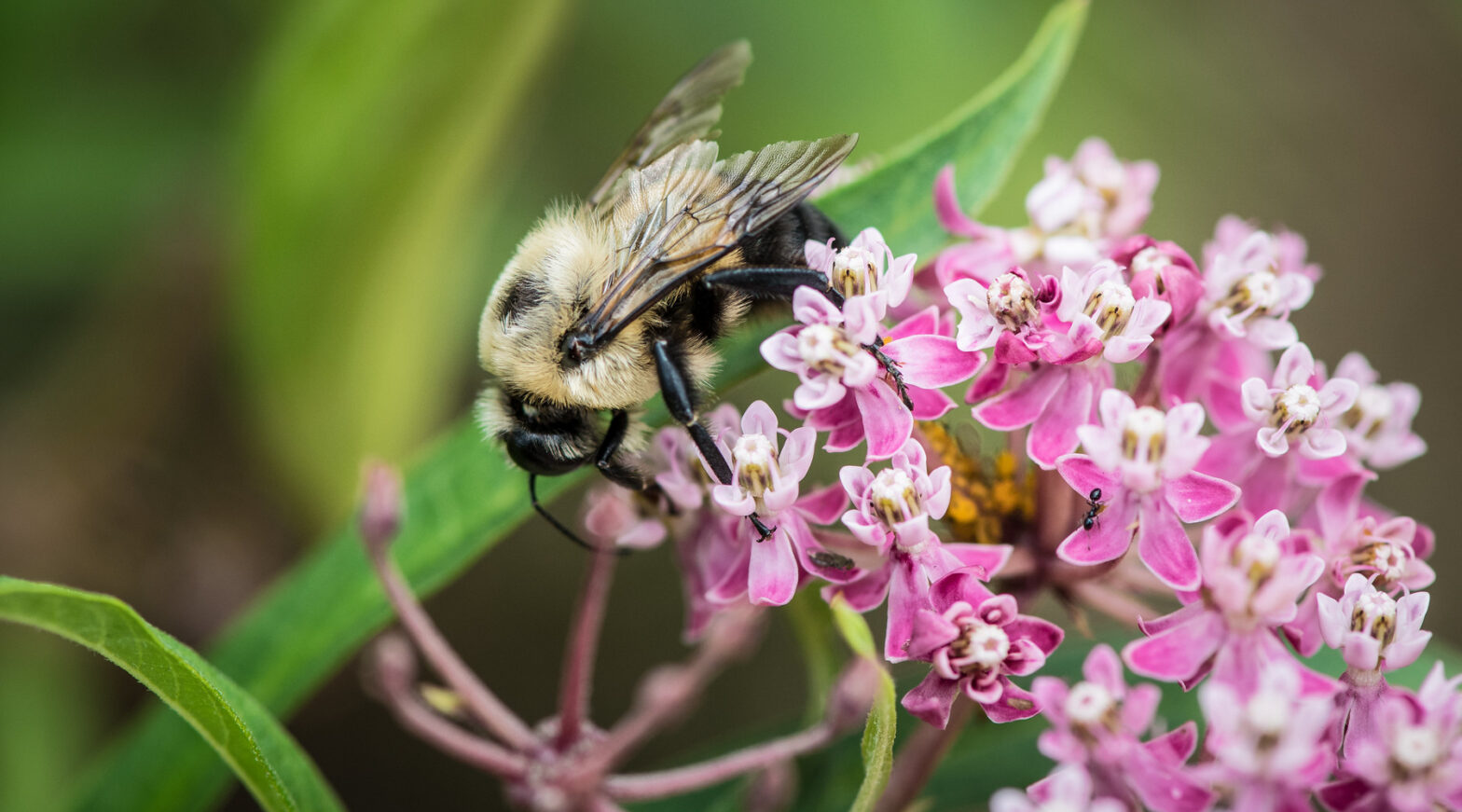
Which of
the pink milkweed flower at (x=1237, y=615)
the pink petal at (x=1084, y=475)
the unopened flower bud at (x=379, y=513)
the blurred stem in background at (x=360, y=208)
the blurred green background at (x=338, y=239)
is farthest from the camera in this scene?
the blurred green background at (x=338, y=239)

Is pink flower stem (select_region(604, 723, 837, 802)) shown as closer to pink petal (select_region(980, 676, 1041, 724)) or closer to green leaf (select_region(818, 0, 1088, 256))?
pink petal (select_region(980, 676, 1041, 724))

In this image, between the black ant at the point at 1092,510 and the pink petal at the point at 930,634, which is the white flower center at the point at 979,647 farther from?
the black ant at the point at 1092,510

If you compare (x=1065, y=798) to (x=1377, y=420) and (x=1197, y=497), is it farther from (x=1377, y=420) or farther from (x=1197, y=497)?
(x=1377, y=420)

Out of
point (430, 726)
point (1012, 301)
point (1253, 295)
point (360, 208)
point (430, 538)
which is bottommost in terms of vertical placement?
point (430, 726)

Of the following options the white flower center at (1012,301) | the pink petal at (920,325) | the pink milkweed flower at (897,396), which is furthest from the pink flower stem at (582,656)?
the white flower center at (1012,301)

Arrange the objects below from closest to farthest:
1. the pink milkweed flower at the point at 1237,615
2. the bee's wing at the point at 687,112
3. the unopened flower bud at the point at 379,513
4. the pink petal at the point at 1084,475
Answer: the pink milkweed flower at the point at 1237,615, the pink petal at the point at 1084,475, the unopened flower bud at the point at 379,513, the bee's wing at the point at 687,112

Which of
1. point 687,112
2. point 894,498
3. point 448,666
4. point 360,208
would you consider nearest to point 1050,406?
point 894,498
